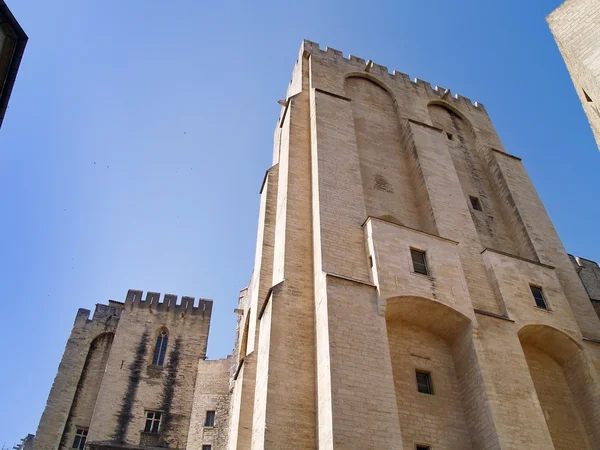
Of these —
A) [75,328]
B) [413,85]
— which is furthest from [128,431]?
[413,85]

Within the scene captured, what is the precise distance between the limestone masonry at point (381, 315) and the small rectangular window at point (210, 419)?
0.04m

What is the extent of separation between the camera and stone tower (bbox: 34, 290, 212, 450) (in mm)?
20578

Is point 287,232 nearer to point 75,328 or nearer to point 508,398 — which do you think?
point 508,398

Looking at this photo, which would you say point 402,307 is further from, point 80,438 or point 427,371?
point 80,438

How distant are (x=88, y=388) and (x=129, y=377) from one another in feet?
7.02

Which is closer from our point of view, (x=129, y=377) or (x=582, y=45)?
(x=582, y=45)

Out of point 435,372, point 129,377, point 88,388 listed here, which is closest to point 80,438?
point 88,388

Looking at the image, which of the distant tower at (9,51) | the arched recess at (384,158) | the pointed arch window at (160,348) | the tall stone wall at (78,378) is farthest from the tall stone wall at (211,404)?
the distant tower at (9,51)

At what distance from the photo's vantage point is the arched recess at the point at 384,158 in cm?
1603

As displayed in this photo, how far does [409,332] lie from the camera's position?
1263cm

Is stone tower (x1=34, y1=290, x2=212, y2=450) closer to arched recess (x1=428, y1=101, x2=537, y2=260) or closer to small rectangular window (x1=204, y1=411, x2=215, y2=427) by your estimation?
small rectangular window (x1=204, y1=411, x2=215, y2=427)

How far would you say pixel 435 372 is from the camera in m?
12.2

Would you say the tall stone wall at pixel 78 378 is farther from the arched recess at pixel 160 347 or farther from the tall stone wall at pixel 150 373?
the arched recess at pixel 160 347

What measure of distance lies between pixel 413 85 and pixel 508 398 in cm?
1463
